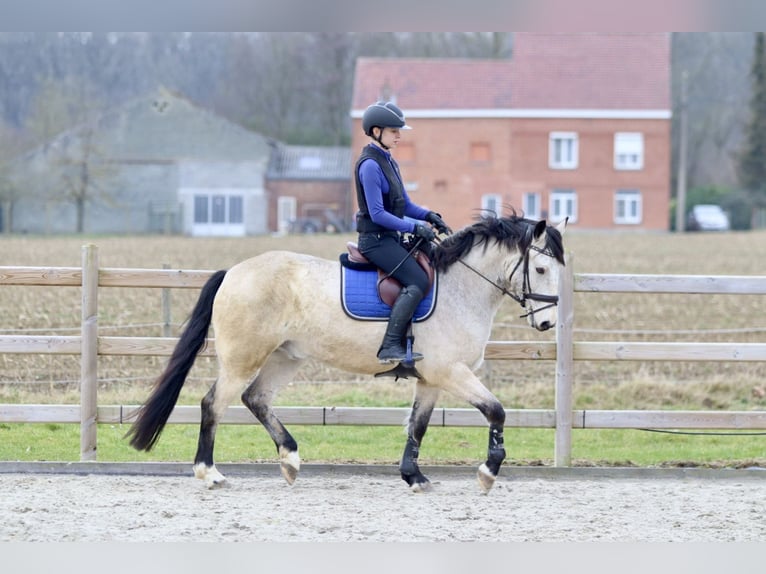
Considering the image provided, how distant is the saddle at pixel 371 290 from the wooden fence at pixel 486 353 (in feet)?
3.14

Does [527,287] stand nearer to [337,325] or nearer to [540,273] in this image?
[540,273]

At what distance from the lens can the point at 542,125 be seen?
55.0m

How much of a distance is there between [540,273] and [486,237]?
0.49 meters

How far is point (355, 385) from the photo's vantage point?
37.4ft

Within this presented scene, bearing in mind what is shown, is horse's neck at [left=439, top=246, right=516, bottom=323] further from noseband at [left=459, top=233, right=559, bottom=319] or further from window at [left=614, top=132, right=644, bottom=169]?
window at [left=614, top=132, right=644, bottom=169]

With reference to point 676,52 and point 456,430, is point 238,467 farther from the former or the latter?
point 676,52

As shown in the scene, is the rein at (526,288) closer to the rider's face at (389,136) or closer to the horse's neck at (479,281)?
the horse's neck at (479,281)

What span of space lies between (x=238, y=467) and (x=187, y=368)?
0.88 meters

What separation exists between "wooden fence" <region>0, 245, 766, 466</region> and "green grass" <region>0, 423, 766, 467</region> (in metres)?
0.51

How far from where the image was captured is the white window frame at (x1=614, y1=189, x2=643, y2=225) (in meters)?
55.7

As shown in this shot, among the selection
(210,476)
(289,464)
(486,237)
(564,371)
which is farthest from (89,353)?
(564,371)

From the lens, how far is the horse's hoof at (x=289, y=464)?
720cm

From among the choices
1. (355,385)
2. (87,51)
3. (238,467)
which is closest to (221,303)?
(238,467)

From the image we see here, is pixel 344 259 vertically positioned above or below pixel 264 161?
below
